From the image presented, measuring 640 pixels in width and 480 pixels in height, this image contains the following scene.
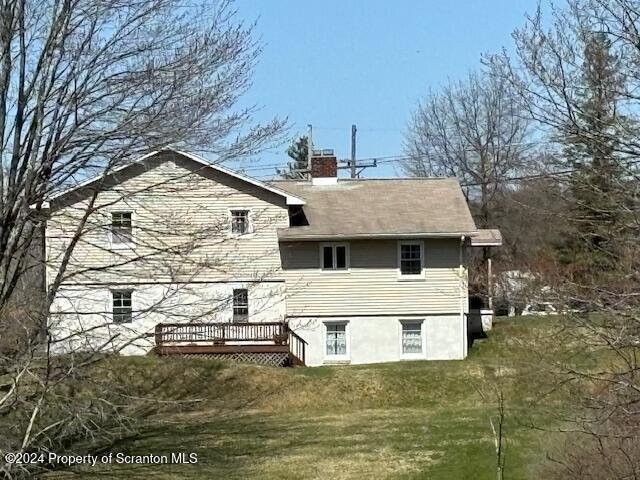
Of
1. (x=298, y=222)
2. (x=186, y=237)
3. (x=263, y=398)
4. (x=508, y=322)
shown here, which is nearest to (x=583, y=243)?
(x=186, y=237)

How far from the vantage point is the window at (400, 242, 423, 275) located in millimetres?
28938

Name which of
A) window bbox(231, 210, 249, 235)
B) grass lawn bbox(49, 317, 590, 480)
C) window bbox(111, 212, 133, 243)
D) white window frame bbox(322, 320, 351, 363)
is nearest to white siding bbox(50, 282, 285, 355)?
window bbox(111, 212, 133, 243)

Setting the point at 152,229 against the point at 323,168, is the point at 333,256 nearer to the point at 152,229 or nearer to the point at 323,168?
the point at 323,168

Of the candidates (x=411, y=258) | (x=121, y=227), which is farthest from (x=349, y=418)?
(x=411, y=258)

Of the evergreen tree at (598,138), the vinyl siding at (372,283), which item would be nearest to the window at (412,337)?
the vinyl siding at (372,283)

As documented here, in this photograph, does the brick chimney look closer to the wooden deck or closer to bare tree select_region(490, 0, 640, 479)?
the wooden deck

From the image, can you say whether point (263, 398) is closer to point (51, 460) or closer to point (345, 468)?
point (345, 468)

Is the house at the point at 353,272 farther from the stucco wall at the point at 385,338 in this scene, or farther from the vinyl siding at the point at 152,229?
the vinyl siding at the point at 152,229

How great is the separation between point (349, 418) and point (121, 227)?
946cm

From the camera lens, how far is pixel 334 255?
2873 centimetres

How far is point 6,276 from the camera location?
33.6 ft

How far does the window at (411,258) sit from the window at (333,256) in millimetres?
1847

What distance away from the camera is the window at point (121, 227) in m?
10.5

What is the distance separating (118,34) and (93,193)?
1.82 metres
